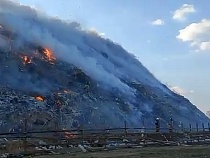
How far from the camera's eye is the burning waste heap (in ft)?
171

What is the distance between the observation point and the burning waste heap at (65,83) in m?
52.1

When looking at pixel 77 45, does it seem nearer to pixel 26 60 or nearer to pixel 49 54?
pixel 49 54

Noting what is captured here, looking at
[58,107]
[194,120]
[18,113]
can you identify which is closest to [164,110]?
[194,120]

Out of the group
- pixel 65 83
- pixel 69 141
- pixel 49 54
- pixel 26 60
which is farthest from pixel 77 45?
pixel 69 141

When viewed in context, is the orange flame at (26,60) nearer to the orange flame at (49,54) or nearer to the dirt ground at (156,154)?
the orange flame at (49,54)

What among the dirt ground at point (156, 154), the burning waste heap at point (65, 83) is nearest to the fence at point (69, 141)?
the dirt ground at point (156, 154)

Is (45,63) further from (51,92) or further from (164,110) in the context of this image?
(164,110)

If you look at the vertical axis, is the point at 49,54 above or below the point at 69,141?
above

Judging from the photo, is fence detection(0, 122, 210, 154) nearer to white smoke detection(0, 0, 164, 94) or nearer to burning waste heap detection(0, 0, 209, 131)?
burning waste heap detection(0, 0, 209, 131)

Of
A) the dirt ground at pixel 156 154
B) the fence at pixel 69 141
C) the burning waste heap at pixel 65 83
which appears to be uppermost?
the burning waste heap at pixel 65 83

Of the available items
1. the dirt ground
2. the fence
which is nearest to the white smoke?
the fence

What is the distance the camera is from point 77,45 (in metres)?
89.6

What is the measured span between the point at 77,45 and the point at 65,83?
2696cm

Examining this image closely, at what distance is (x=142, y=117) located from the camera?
60031 mm
